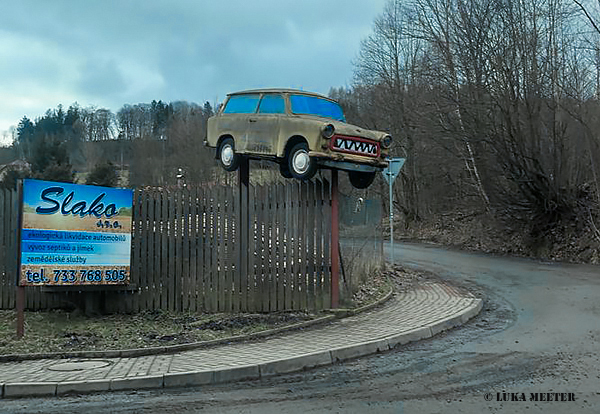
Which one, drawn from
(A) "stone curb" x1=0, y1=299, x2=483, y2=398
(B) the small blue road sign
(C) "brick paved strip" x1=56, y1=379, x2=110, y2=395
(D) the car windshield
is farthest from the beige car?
(C) "brick paved strip" x1=56, y1=379, x2=110, y2=395

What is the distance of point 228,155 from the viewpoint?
472 inches

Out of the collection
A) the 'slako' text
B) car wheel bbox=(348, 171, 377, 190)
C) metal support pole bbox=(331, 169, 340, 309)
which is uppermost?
car wheel bbox=(348, 171, 377, 190)

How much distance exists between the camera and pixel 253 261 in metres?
9.84

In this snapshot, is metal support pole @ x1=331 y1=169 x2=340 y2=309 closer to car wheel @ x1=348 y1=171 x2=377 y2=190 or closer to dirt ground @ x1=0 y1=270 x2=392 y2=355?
dirt ground @ x1=0 y1=270 x2=392 y2=355

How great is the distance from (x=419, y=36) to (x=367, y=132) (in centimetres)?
1793

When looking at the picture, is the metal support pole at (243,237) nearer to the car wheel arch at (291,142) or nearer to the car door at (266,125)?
the car wheel arch at (291,142)

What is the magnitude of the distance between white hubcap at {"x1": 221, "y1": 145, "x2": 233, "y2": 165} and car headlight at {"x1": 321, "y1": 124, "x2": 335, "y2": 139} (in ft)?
8.32

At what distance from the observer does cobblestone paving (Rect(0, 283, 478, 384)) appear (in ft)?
22.1

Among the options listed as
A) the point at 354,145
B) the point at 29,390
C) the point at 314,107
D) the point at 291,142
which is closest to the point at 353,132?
the point at 354,145

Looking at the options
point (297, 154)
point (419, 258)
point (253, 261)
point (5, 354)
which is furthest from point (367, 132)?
point (419, 258)

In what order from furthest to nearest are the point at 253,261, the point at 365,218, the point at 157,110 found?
the point at 157,110 < the point at 365,218 < the point at 253,261

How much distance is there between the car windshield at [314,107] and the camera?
37.0 feet

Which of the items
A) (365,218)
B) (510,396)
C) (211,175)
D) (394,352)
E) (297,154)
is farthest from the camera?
(211,175)

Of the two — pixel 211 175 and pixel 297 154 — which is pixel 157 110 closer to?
pixel 211 175
